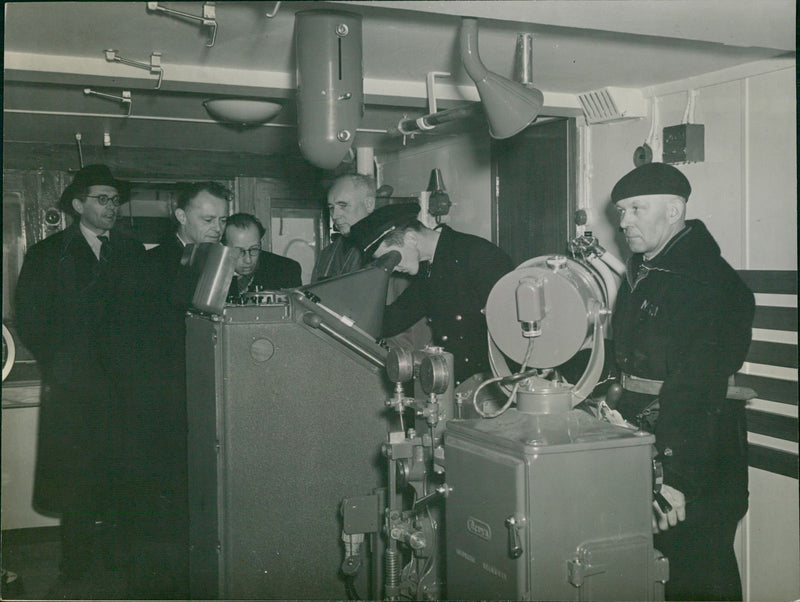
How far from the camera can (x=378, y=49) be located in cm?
289

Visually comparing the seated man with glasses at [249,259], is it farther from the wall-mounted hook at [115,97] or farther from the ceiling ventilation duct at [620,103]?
the ceiling ventilation duct at [620,103]

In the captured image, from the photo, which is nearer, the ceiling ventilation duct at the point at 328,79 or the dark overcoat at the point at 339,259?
the ceiling ventilation duct at the point at 328,79

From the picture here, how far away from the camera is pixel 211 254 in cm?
248

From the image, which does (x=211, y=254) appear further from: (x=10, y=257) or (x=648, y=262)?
(x=10, y=257)

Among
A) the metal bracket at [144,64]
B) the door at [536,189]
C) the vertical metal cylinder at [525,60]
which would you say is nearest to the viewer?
the vertical metal cylinder at [525,60]

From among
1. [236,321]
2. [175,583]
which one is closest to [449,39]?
[236,321]

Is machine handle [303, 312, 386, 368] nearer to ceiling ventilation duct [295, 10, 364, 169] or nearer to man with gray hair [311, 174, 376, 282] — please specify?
ceiling ventilation duct [295, 10, 364, 169]

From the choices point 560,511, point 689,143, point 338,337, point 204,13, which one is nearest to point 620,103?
point 689,143

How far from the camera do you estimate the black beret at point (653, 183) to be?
2.75 meters

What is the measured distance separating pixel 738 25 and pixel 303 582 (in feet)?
7.52

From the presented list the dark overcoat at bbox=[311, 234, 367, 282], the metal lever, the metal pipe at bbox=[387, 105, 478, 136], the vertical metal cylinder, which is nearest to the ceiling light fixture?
the metal pipe at bbox=[387, 105, 478, 136]

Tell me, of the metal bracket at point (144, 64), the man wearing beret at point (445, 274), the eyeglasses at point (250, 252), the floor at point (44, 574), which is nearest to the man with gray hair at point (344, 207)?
the eyeglasses at point (250, 252)

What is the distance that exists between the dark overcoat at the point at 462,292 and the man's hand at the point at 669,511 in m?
1.24

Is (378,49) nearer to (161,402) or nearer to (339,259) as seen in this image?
(339,259)
